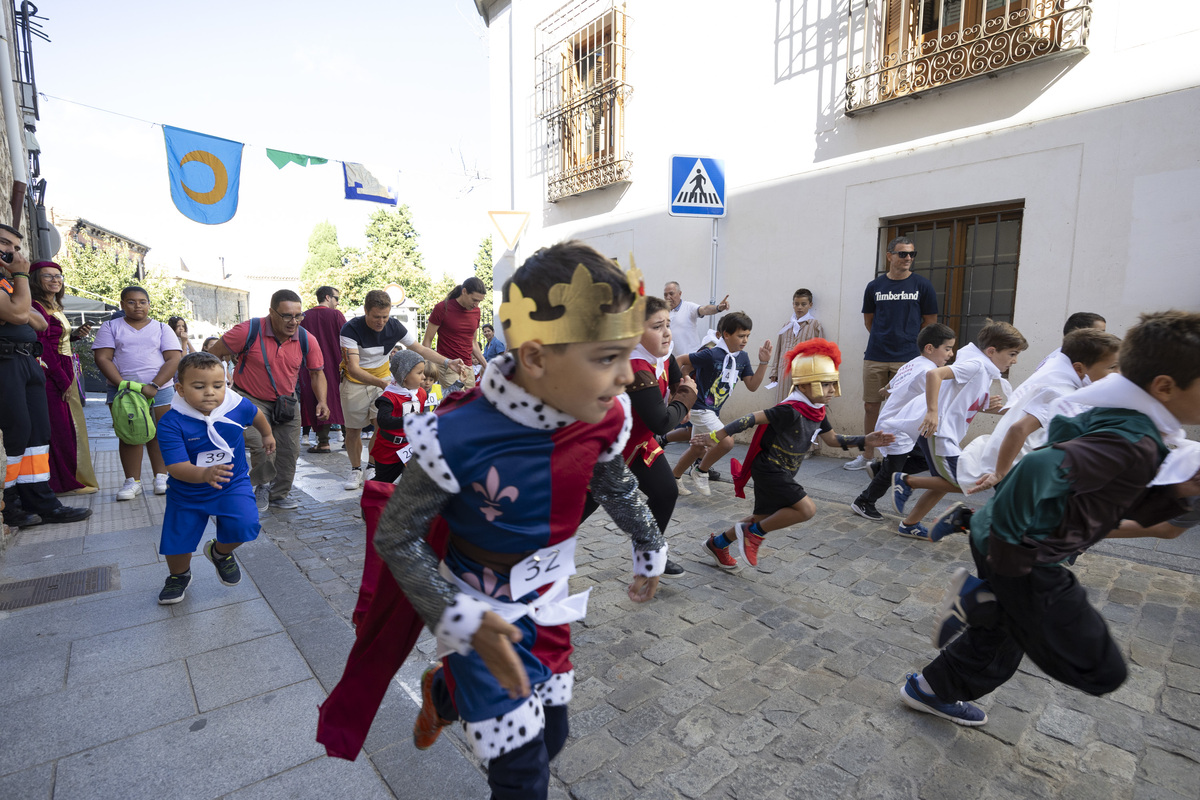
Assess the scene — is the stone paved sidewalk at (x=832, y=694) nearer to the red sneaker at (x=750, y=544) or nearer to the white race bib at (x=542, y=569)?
the red sneaker at (x=750, y=544)

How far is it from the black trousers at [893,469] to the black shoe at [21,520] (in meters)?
6.65

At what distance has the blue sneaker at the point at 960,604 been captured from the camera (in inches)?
87.1

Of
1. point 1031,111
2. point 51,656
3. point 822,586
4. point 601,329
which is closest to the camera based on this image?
point 601,329

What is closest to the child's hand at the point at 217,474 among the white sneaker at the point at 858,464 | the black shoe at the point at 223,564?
the black shoe at the point at 223,564

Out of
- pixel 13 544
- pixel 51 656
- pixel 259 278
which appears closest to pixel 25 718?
pixel 51 656

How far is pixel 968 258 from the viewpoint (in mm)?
6766

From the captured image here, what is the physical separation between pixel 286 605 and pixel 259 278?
255 feet

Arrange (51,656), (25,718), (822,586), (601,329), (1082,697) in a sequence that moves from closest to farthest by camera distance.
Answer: (601,329) < (25,718) < (1082,697) < (51,656) < (822,586)

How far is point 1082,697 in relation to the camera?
8.64ft

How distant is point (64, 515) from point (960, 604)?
20.6 ft

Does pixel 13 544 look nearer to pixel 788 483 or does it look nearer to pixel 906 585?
pixel 788 483

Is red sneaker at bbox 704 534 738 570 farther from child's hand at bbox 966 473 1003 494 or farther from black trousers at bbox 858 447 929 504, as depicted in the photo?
black trousers at bbox 858 447 929 504

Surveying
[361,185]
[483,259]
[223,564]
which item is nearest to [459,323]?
[223,564]

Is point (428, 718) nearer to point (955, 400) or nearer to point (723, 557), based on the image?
point (723, 557)
